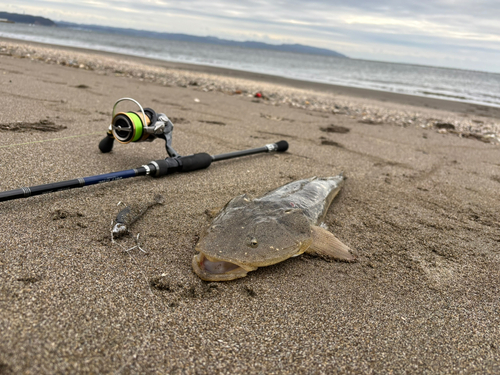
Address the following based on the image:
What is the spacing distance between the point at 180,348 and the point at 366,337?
108cm

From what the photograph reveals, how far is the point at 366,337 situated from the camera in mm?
2059

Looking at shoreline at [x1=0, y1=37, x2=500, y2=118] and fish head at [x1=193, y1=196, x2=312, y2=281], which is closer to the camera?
fish head at [x1=193, y1=196, x2=312, y2=281]

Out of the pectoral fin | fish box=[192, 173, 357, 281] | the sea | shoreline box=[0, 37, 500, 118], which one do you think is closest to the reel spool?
fish box=[192, 173, 357, 281]

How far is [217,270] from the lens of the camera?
2.35 metres

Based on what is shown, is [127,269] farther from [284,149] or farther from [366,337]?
[284,149]

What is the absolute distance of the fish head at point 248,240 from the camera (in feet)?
7.68

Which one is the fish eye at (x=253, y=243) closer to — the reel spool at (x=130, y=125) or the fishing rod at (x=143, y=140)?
the fishing rod at (x=143, y=140)

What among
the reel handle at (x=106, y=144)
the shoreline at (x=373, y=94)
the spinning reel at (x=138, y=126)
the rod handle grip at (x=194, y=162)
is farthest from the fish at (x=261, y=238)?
the shoreline at (x=373, y=94)

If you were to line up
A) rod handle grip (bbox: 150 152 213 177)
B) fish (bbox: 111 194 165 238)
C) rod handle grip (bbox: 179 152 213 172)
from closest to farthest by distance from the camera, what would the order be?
fish (bbox: 111 194 165 238) < rod handle grip (bbox: 150 152 213 177) < rod handle grip (bbox: 179 152 213 172)

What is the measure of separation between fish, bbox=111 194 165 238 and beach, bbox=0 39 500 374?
0.07 m

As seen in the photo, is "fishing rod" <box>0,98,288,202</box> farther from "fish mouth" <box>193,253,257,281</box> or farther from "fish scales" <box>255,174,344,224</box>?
"fish mouth" <box>193,253,257,281</box>

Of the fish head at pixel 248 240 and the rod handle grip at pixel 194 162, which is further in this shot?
the rod handle grip at pixel 194 162

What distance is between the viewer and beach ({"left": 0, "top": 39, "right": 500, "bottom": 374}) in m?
1.80

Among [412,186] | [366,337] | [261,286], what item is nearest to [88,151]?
[261,286]
